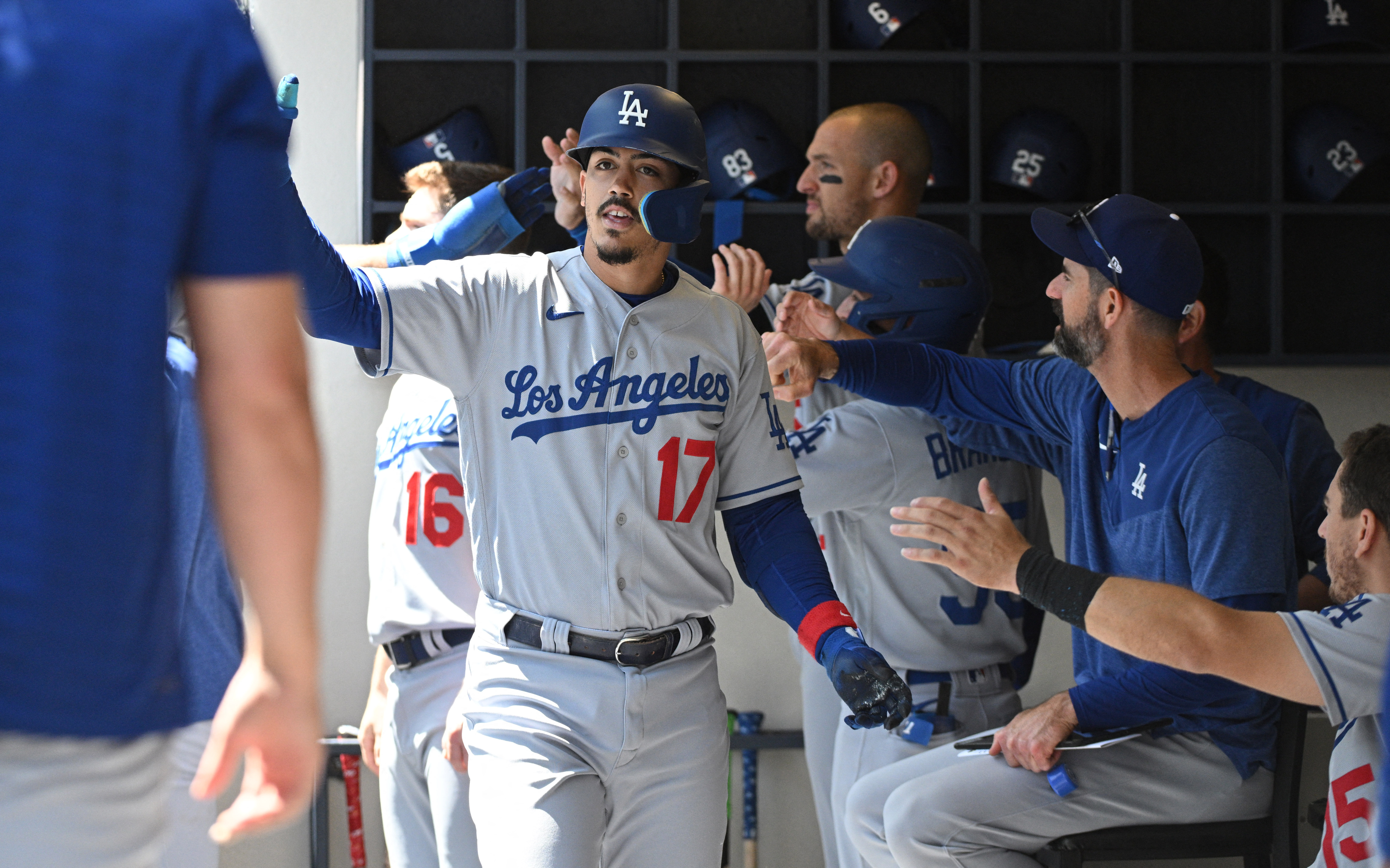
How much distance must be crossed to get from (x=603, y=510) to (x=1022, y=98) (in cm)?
241

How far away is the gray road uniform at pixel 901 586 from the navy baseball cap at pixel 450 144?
56.6 inches

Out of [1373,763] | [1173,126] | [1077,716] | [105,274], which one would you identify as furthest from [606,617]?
[1173,126]

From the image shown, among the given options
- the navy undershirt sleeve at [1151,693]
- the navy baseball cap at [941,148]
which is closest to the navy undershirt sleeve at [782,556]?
the navy undershirt sleeve at [1151,693]

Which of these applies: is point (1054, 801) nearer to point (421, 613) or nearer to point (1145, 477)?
point (1145, 477)

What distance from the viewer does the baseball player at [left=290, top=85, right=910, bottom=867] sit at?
201 centimetres

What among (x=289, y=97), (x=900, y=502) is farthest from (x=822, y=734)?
(x=289, y=97)

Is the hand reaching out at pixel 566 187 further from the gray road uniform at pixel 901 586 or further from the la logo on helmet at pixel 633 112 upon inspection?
the gray road uniform at pixel 901 586

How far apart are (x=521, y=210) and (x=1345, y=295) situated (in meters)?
2.62

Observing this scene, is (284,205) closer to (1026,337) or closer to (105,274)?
(105,274)

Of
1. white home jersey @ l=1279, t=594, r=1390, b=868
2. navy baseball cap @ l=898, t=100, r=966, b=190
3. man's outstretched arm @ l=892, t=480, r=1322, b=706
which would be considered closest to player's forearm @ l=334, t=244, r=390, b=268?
man's outstretched arm @ l=892, t=480, r=1322, b=706

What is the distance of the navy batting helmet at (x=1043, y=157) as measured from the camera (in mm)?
3551

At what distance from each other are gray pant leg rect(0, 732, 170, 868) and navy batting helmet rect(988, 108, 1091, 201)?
3153mm

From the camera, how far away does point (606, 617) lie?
205 cm

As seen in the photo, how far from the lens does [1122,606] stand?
198 cm
